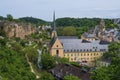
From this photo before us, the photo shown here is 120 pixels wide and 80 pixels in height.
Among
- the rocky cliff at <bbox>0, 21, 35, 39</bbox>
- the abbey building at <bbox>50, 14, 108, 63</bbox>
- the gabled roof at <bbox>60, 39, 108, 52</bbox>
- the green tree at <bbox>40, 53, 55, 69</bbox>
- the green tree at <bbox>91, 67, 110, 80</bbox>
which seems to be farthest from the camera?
the rocky cliff at <bbox>0, 21, 35, 39</bbox>

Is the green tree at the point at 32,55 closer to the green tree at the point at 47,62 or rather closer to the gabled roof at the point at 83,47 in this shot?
the green tree at the point at 47,62

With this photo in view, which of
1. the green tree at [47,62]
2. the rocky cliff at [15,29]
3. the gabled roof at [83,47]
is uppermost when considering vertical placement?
the rocky cliff at [15,29]

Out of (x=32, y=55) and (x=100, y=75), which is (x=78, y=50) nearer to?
(x=32, y=55)

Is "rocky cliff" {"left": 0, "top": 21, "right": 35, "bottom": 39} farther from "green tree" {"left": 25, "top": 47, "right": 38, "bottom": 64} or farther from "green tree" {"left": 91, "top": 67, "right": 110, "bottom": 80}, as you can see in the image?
"green tree" {"left": 91, "top": 67, "right": 110, "bottom": 80}

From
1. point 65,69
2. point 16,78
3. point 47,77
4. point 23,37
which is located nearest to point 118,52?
point 65,69

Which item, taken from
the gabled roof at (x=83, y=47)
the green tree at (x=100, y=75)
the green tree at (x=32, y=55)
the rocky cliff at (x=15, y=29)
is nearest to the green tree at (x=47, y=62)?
the green tree at (x=32, y=55)

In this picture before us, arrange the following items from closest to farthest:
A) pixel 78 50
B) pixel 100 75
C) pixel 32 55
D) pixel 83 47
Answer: pixel 100 75 → pixel 32 55 → pixel 78 50 → pixel 83 47

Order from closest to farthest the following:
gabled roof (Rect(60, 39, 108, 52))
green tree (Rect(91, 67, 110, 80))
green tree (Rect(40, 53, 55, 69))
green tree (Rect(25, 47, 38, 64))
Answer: green tree (Rect(91, 67, 110, 80)) → green tree (Rect(40, 53, 55, 69)) → green tree (Rect(25, 47, 38, 64)) → gabled roof (Rect(60, 39, 108, 52))

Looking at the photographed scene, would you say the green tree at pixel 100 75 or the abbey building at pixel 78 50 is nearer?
the green tree at pixel 100 75

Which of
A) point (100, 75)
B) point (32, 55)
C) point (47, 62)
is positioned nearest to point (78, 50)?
point (32, 55)

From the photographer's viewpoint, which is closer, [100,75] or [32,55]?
[100,75]

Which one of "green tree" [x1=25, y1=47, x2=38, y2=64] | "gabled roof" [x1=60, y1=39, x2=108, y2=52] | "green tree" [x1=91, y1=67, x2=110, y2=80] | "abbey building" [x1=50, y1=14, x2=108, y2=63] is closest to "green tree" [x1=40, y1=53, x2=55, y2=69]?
"green tree" [x1=25, y1=47, x2=38, y2=64]

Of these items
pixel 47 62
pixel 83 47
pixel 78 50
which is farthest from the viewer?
pixel 83 47
